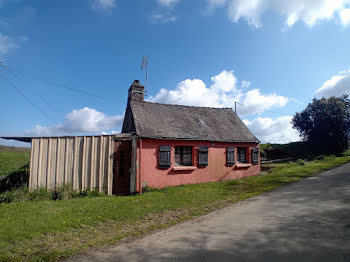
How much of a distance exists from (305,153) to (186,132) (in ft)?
81.5

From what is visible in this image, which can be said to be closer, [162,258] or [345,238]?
[162,258]

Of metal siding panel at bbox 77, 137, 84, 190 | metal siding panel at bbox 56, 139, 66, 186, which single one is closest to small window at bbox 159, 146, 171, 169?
metal siding panel at bbox 77, 137, 84, 190

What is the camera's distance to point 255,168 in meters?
14.4

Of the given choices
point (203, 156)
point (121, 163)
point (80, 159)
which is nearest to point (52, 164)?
point (80, 159)

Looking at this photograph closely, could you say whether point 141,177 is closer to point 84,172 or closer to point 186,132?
point 84,172

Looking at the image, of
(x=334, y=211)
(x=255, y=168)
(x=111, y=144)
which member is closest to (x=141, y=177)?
(x=111, y=144)

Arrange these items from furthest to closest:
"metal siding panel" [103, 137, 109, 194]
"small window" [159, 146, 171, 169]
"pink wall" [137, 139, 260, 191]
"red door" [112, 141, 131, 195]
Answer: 1. "small window" [159, 146, 171, 169]
2. "pink wall" [137, 139, 260, 191]
3. "red door" [112, 141, 131, 195]
4. "metal siding panel" [103, 137, 109, 194]

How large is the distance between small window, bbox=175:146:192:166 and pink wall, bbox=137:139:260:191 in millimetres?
263

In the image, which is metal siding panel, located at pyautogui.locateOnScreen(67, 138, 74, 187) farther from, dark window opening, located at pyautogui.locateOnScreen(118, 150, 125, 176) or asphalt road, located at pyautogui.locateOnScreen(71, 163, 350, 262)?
asphalt road, located at pyautogui.locateOnScreen(71, 163, 350, 262)

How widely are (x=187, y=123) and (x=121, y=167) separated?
5.21 metres

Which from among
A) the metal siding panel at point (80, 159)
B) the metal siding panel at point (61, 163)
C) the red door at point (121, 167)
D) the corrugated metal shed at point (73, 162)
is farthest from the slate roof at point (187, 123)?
the metal siding panel at point (61, 163)

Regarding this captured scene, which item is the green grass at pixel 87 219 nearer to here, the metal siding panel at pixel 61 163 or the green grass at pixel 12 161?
the metal siding panel at pixel 61 163

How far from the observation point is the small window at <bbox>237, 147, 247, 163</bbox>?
46.2ft

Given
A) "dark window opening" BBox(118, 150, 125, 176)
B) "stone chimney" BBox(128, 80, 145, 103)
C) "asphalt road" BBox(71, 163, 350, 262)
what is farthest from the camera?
"stone chimney" BBox(128, 80, 145, 103)
